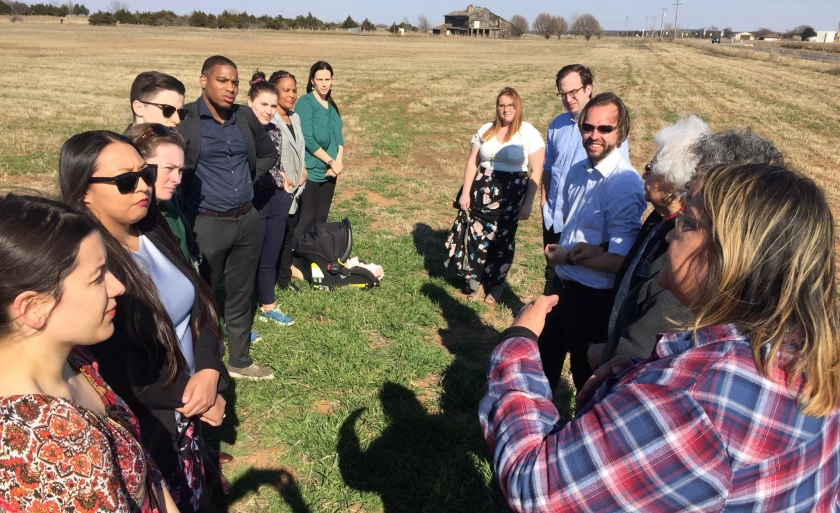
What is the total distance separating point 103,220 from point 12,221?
2.72 ft

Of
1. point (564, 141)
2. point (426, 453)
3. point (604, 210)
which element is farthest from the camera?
point (564, 141)

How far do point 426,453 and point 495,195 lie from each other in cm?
267

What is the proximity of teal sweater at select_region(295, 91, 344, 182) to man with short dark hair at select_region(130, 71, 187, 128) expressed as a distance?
224cm

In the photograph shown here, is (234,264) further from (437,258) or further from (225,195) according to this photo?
(437,258)

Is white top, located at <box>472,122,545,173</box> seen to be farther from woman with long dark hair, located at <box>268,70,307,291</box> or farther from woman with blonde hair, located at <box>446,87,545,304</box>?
woman with long dark hair, located at <box>268,70,307,291</box>

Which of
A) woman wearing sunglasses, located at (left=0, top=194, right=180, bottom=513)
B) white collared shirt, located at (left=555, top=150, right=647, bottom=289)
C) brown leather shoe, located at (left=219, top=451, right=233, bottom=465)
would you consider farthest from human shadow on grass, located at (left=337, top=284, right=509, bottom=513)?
woman wearing sunglasses, located at (left=0, top=194, right=180, bottom=513)

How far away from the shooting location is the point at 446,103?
20062 mm

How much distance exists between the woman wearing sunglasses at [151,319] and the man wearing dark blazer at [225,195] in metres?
1.37

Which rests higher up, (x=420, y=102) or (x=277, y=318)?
(x=420, y=102)

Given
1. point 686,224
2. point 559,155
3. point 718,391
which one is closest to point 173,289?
point 686,224

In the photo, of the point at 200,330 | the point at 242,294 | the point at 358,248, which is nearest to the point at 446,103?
the point at 358,248

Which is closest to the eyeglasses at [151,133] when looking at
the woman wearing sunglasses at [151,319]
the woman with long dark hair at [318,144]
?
the woman wearing sunglasses at [151,319]

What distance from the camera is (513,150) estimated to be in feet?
17.2

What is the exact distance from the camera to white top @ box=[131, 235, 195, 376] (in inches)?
91.3
